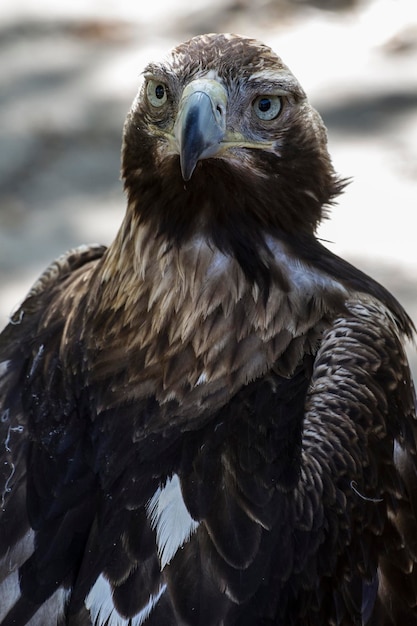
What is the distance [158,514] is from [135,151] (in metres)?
0.86

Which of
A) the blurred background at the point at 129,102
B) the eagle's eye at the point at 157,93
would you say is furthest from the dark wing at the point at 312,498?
the blurred background at the point at 129,102

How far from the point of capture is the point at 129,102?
5883 millimetres

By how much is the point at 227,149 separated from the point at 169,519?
84cm

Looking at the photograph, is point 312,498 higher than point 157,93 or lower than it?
lower

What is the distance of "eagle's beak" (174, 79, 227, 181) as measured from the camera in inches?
102

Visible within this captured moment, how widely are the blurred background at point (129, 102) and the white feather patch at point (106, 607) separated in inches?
82.8

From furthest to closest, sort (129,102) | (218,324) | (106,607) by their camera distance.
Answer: (129,102) < (218,324) < (106,607)

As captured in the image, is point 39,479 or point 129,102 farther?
point 129,102

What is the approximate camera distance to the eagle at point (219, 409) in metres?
2.62

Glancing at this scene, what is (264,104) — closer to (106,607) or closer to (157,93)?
(157,93)

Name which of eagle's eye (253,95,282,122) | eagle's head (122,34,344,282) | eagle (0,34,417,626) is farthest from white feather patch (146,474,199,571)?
eagle's eye (253,95,282,122)

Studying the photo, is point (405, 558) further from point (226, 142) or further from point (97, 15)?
point (97, 15)

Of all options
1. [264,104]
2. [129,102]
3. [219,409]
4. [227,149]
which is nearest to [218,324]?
[219,409]

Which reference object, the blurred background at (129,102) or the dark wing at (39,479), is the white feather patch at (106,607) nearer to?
the dark wing at (39,479)
